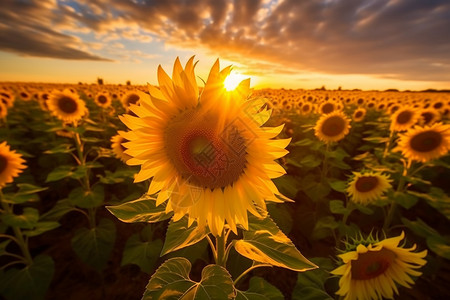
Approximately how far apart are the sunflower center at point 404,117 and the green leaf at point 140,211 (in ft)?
22.7

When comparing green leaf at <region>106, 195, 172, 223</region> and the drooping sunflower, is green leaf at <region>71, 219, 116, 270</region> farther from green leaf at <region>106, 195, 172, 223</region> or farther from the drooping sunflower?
the drooping sunflower

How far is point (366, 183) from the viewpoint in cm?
345

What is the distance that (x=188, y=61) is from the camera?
4.11 feet

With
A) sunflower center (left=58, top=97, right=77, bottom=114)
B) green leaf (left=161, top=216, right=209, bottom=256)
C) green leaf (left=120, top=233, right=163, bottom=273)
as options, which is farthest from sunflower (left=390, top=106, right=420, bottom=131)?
sunflower center (left=58, top=97, right=77, bottom=114)

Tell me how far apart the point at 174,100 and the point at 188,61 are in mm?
234

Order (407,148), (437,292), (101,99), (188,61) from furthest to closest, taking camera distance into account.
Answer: (101,99) → (407,148) → (437,292) → (188,61)

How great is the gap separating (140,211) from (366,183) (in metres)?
3.30

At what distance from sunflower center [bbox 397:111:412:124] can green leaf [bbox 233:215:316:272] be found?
645 cm

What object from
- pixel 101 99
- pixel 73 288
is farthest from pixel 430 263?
pixel 101 99

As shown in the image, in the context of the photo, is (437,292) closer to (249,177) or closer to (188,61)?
(249,177)

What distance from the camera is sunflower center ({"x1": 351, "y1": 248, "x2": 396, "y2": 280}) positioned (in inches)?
67.0

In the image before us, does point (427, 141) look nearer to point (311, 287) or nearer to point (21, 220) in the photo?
point (311, 287)

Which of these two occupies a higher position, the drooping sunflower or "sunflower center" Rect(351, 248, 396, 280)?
"sunflower center" Rect(351, 248, 396, 280)

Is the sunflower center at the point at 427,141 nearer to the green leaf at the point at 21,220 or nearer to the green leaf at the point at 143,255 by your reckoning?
the green leaf at the point at 143,255
